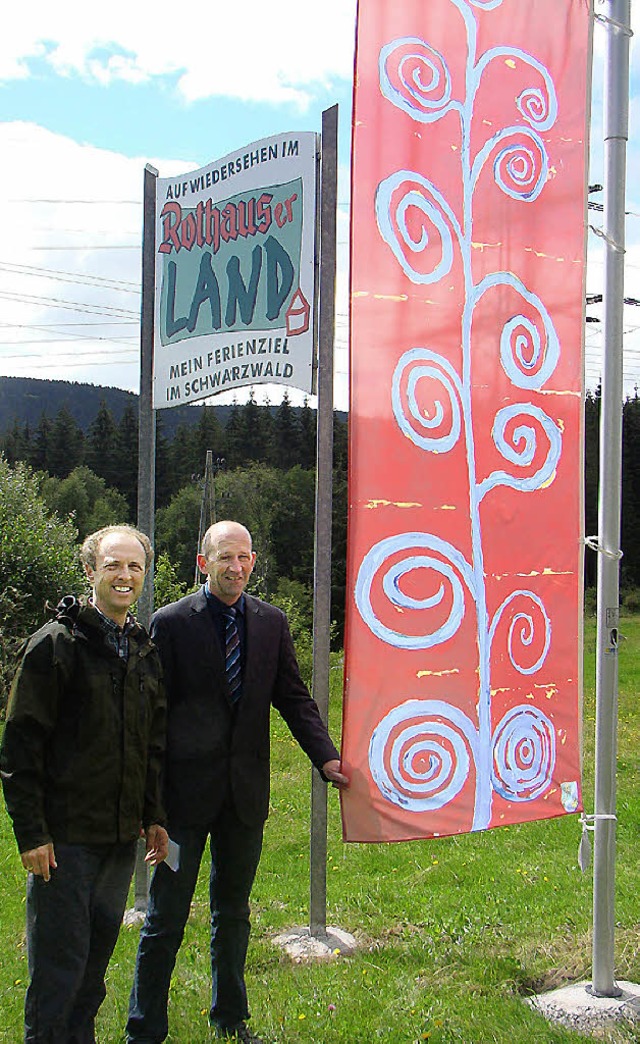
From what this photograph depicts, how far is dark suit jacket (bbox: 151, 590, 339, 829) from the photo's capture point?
362cm

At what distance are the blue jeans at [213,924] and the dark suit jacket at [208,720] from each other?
3.8 inches

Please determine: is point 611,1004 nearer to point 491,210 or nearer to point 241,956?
point 241,956

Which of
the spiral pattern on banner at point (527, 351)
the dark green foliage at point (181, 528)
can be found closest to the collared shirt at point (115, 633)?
the spiral pattern on banner at point (527, 351)

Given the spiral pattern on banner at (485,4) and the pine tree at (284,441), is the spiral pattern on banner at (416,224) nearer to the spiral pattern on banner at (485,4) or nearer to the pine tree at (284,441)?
the spiral pattern on banner at (485,4)

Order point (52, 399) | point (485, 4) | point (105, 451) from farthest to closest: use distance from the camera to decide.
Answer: point (52, 399)
point (105, 451)
point (485, 4)

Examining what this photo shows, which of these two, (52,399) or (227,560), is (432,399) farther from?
(52,399)

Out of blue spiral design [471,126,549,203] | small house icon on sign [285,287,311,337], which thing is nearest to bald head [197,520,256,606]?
small house icon on sign [285,287,311,337]

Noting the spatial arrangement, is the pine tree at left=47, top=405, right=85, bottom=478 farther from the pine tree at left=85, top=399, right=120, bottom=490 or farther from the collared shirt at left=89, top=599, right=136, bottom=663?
the collared shirt at left=89, top=599, right=136, bottom=663

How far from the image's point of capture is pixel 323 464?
4.68m

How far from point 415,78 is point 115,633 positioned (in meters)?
2.50

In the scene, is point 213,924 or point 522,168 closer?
point 213,924

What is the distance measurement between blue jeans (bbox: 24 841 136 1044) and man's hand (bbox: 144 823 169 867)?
0.66ft

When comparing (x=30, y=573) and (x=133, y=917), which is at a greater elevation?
(x=30, y=573)

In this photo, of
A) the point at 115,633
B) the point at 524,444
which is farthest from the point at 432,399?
the point at 115,633
